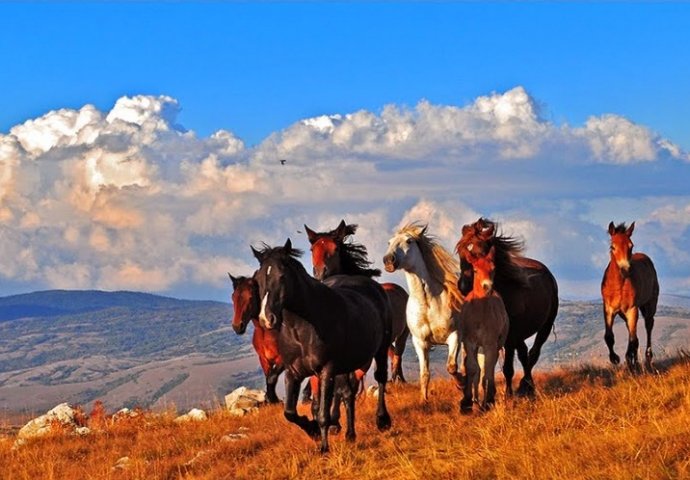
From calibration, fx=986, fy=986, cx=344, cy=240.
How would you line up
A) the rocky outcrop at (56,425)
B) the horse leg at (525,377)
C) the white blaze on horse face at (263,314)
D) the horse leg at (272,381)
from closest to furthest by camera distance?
1. the white blaze on horse face at (263,314)
2. the horse leg at (525,377)
3. the rocky outcrop at (56,425)
4. the horse leg at (272,381)

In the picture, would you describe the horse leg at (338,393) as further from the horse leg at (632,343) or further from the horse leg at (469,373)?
the horse leg at (632,343)

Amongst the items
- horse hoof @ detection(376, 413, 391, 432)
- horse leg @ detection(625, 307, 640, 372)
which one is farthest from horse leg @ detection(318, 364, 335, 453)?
horse leg @ detection(625, 307, 640, 372)

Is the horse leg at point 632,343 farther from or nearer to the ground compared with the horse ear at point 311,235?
nearer to the ground

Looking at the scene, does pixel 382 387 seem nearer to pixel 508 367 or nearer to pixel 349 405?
pixel 349 405

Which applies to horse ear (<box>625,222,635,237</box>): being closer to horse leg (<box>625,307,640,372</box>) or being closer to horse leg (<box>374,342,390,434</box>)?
horse leg (<box>625,307,640,372</box>)

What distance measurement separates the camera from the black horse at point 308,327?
1266cm

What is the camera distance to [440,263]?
1603cm

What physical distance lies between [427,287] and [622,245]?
5547 millimetres

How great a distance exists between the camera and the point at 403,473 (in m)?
11.2

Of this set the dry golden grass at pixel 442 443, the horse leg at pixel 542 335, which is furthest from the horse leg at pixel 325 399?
the horse leg at pixel 542 335

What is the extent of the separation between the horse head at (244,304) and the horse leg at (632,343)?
23.8 ft

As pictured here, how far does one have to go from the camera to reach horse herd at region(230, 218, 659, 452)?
13180mm

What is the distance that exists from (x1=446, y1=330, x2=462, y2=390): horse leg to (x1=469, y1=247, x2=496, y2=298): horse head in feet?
2.47

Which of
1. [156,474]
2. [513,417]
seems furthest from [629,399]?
[156,474]
